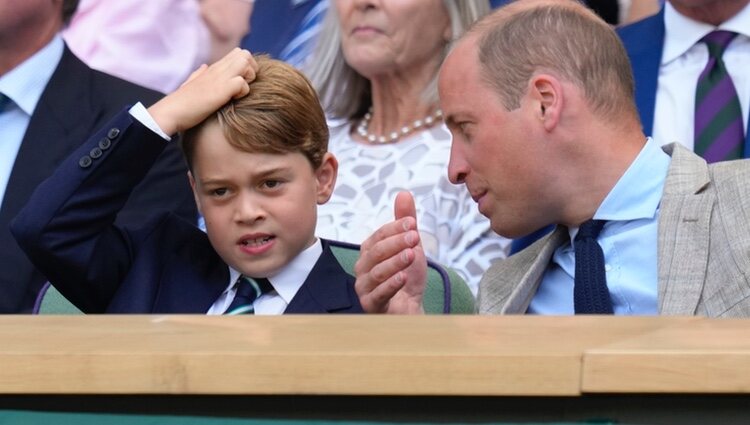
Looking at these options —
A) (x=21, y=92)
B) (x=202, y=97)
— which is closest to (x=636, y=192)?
(x=202, y=97)

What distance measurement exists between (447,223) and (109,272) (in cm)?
111

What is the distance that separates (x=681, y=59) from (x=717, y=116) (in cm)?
24

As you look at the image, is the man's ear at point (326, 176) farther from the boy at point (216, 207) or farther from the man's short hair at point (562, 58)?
the man's short hair at point (562, 58)

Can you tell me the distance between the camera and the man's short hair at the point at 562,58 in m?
2.63

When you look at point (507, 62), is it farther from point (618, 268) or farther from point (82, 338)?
point (82, 338)

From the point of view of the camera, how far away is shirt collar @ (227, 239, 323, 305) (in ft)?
8.31

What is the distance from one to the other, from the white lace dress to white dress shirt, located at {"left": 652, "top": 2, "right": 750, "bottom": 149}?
509 mm

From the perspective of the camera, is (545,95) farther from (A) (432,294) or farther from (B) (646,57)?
(B) (646,57)

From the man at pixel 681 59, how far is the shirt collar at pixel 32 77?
1575 mm

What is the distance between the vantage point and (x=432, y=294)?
104 inches

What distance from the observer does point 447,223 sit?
3.40m

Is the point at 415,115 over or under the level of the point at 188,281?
under

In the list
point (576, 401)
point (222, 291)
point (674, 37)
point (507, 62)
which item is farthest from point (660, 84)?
point (576, 401)

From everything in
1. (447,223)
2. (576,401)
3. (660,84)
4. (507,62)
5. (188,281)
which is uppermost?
(576,401)
